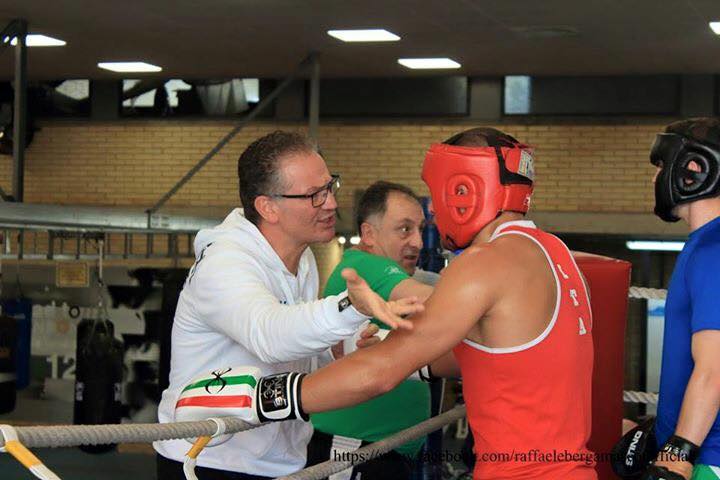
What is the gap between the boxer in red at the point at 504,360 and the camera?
2.29m

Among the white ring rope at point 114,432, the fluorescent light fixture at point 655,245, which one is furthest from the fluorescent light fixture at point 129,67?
the white ring rope at point 114,432

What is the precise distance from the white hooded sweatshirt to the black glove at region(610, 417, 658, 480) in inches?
36.5

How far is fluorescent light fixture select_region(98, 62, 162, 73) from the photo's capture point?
12.0m

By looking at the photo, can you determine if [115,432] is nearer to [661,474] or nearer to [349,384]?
[349,384]

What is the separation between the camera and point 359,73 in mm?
12422

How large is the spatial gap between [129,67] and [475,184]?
10.3 meters

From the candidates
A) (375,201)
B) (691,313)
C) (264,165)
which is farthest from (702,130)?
(375,201)

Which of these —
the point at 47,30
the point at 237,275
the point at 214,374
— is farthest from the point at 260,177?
the point at 47,30

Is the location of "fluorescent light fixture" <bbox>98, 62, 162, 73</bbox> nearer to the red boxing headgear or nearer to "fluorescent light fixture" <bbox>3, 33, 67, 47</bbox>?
"fluorescent light fixture" <bbox>3, 33, 67, 47</bbox>

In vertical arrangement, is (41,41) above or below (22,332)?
above

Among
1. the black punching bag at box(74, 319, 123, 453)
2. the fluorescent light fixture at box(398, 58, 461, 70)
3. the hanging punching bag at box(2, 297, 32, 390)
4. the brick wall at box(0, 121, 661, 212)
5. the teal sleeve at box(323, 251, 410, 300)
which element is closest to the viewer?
the teal sleeve at box(323, 251, 410, 300)

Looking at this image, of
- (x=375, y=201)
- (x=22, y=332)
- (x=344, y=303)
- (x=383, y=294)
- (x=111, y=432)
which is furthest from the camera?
(x=22, y=332)

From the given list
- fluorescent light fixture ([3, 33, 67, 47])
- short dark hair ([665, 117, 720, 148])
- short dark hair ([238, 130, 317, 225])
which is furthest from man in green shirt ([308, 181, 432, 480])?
fluorescent light fixture ([3, 33, 67, 47])

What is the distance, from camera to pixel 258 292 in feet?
8.70
